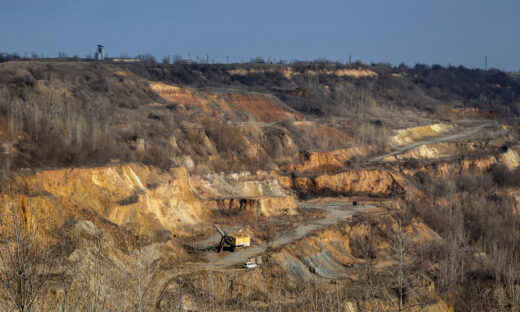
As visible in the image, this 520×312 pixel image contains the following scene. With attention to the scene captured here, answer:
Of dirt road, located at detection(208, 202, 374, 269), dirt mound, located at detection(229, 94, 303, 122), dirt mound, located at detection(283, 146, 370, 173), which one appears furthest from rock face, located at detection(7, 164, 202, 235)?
dirt mound, located at detection(229, 94, 303, 122)

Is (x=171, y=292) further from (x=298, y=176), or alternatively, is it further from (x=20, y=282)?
(x=298, y=176)

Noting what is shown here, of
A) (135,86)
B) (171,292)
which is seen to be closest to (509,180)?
(135,86)

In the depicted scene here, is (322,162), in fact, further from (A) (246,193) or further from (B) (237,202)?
(B) (237,202)

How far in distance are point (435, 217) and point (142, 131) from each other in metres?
26.3

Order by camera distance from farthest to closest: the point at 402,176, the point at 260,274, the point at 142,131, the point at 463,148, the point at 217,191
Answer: the point at 463,148 → the point at 402,176 → the point at 142,131 → the point at 217,191 → the point at 260,274

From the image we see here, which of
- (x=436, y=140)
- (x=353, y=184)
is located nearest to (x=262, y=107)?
(x=436, y=140)

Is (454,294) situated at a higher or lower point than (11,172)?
lower

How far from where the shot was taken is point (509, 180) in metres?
78.1

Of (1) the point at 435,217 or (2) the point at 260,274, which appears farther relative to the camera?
(1) the point at 435,217

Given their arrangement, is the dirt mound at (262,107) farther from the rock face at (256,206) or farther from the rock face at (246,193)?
the rock face at (256,206)

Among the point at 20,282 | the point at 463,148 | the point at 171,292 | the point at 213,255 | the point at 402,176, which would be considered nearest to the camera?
the point at 20,282

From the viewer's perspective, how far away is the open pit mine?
2502cm

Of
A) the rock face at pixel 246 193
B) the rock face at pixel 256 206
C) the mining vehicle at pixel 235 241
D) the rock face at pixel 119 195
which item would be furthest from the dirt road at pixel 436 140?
the mining vehicle at pixel 235 241

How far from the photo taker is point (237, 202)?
51.9 metres
